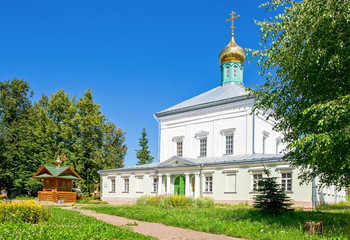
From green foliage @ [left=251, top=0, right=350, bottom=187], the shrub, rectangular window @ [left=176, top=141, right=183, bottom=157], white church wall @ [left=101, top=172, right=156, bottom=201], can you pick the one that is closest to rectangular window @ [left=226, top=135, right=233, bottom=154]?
rectangular window @ [left=176, top=141, right=183, bottom=157]

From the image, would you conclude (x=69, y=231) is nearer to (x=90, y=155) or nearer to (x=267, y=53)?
(x=267, y=53)

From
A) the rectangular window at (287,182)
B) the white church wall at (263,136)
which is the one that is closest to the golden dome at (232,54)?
the white church wall at (263,136)

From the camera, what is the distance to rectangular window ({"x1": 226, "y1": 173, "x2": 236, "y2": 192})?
23669 mm

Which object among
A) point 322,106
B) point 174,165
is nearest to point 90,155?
point 174,165

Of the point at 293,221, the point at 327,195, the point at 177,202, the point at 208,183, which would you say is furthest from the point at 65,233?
the point at 327,195

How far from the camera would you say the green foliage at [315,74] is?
25.6 ft

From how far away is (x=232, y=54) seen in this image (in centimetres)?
3297

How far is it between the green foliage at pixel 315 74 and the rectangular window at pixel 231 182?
43.0 feet

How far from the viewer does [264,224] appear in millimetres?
10375

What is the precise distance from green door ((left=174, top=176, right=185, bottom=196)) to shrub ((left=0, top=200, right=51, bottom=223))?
1697 cm

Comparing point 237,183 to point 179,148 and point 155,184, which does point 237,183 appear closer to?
point 155,184

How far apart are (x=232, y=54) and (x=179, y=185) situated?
14.4m

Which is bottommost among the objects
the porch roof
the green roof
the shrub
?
the green roof

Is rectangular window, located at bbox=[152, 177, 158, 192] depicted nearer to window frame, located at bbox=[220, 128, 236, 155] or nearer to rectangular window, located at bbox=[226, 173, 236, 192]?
window frame, located at bbox=[220, 128, 236, 155]
